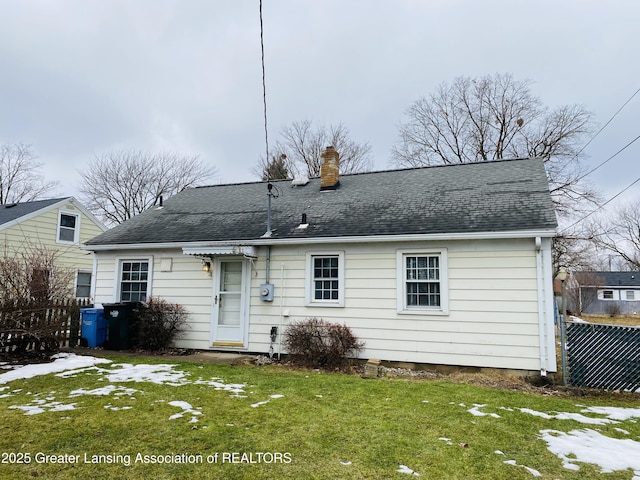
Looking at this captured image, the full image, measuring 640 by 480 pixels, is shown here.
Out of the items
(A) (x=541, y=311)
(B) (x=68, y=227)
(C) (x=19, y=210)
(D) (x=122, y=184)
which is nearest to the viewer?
(A) (x=541, y=311)

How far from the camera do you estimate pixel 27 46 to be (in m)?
11.8

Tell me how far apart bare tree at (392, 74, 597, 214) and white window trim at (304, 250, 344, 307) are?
17899mm

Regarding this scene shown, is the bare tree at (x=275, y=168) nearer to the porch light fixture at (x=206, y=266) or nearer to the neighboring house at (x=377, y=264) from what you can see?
the neighboring house at (x=377, y=264)

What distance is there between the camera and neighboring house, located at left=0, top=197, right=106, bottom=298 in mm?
15266

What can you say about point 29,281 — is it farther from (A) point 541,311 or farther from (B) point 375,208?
(A) point 541,311

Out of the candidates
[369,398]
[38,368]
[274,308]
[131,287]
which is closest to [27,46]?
[131,287]

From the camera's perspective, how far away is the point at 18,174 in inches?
1170

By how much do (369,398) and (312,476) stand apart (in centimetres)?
257

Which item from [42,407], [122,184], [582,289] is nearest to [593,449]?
[42,407]

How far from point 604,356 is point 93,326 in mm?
10813

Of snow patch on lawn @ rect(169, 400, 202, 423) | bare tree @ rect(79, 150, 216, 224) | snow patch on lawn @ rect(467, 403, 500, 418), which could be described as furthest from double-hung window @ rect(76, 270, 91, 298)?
snow patch on lawn @ rect(467, 403, 500, 418)

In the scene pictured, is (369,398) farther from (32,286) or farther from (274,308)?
(32,286)

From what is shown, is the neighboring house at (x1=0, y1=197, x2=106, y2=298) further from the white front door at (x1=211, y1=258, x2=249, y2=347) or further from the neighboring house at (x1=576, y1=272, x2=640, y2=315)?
the neighboring house at (x1=576, y1=272, x2=640, y2=315)

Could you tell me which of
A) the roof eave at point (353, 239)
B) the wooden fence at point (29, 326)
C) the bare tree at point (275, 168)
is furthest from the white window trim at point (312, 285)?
the bare tree at point (275, 168)
